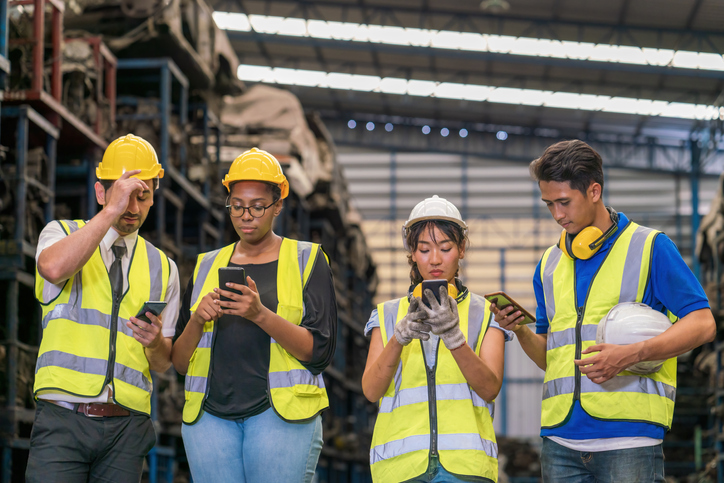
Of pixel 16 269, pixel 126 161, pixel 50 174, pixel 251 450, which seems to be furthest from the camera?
pixel 50 174

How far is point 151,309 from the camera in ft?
11.4

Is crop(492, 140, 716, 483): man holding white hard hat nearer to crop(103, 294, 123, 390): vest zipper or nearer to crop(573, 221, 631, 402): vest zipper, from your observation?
crop(573, 221, 631, 402): vest zipper

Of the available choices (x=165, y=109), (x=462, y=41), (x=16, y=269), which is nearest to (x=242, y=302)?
(x=16, y=269)

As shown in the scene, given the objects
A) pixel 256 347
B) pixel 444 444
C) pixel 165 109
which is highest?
pixel 165 109

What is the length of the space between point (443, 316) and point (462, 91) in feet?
77.9

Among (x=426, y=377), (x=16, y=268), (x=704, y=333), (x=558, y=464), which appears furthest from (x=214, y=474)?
Result: (x=16, y=268)

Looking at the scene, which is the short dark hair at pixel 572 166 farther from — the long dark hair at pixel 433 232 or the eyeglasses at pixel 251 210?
the eyeglasses at pixel 251 210

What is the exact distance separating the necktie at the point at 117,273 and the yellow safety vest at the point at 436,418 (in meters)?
1.14

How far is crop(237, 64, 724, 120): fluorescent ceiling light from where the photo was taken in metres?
25.7

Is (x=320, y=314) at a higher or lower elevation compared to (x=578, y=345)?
higher

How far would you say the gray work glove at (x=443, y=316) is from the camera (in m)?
3.09

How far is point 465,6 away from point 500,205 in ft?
34.4

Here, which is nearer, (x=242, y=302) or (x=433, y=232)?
(x=242, y=302)

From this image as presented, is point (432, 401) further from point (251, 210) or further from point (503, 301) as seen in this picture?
point (251, 210)
